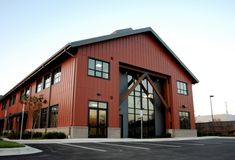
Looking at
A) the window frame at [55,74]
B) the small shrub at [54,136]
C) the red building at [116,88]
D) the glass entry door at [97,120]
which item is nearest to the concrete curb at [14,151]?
the small shrub at [54,136]

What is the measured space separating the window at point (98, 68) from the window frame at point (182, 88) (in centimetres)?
1085

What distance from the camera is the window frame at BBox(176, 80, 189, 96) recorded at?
86.0 feet

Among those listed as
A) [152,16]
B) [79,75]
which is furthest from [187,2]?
[79,75]

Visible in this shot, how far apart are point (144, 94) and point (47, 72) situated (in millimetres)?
11036

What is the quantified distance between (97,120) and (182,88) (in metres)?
13.7

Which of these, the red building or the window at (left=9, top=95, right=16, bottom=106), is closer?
the red building

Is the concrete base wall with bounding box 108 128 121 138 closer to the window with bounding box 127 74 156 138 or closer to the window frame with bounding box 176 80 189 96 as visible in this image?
the window with bounding box 127 74 156 138

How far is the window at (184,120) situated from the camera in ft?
83.0

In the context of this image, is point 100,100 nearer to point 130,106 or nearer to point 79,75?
point 79,75

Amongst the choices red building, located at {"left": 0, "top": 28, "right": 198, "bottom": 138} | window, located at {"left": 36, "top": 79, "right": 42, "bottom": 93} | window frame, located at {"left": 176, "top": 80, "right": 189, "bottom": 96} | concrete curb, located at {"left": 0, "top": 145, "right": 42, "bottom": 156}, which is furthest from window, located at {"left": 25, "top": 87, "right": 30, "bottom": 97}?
concrete curb, located at {"left": 0, "top": 145, "right": 42, "bottom": 156}

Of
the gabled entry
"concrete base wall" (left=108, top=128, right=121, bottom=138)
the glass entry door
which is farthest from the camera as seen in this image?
the gabled entry

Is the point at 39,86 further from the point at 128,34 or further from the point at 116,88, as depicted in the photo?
the point at 128,34

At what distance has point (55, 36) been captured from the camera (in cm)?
2150

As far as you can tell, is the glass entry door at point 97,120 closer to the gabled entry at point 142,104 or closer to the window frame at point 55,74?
the gabled entry at point 142,104
